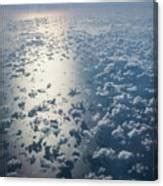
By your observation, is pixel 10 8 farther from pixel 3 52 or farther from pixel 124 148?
pixel 124 148

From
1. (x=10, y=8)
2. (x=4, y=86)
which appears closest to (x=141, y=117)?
(x=4, y=86)

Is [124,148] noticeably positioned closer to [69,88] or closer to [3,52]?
[69,88]

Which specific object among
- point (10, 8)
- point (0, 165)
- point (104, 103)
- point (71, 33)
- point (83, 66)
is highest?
point (10, 8)

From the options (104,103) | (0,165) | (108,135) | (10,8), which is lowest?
(0,165)

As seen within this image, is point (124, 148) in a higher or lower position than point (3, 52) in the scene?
lower

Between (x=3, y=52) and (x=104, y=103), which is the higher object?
(x=3, y=52)

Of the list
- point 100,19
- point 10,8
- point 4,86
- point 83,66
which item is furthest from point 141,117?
point 10,8
